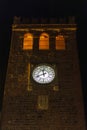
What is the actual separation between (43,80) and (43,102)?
1583 millimetres

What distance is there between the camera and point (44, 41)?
87.6 ft

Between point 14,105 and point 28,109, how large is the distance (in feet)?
2.99

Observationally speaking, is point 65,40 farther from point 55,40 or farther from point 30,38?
point 30,38

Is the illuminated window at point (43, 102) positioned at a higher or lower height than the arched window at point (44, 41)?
lower

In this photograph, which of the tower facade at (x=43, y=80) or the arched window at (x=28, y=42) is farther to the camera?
the arched window at (x=28, y=42)

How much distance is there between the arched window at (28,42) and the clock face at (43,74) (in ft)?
7.25

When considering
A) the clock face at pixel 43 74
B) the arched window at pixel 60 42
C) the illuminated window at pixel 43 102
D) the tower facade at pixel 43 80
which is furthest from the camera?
the arched window at pixel 60 42

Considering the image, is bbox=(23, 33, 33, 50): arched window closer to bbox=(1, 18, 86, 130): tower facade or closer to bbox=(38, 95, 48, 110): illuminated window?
bbox=(1, 18, 86, 130): tower facade

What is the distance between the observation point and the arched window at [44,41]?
26188mm

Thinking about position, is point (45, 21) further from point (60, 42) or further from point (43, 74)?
point (43, 74)

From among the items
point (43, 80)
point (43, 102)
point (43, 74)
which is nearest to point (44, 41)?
point (43, 74)

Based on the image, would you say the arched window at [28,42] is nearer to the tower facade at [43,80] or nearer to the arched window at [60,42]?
the tower facade at [43,80]

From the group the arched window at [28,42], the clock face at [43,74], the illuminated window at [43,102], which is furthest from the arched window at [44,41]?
the illuminated window at [43,102]

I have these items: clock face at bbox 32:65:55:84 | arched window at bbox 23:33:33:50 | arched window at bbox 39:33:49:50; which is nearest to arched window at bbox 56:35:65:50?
arched window at bbox 39:33:49:50
